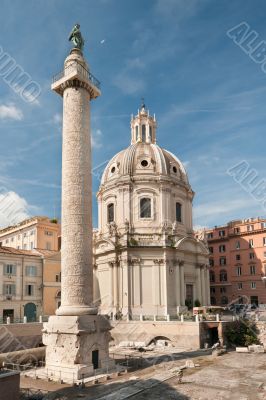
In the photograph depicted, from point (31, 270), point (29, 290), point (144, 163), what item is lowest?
point (29, 290)

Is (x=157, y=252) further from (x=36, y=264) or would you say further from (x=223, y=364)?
(x=223, y=364)

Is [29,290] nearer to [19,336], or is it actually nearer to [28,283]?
[28,283]

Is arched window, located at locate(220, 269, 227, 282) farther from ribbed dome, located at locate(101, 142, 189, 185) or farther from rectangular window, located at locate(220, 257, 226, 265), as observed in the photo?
ribbed dome, located at locate(101, 142, 189, 185)

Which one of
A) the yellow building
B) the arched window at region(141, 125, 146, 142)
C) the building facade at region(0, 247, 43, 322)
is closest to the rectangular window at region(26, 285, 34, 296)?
the building facade at region(0, 247, 43, 322)

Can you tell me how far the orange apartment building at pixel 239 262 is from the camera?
61750 mm

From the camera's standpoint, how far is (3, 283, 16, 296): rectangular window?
4246cm

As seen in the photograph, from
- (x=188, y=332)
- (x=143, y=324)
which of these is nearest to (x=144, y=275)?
(x=143, y=324)

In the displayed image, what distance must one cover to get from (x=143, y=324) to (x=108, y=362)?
1323 cm

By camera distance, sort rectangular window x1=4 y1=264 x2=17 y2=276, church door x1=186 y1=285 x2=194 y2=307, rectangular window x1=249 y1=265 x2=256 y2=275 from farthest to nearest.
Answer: rectangular window x1=249 y1=265 x2=256 y2=275 → church door x1=186 y1=285 x2=194 y2=307 → rectangular window x1=4 y1=264 x2=17 y2=276

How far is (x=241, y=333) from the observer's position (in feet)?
124

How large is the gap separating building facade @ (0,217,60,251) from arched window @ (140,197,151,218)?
53.0 feet

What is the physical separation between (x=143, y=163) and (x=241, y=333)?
23.5 meters

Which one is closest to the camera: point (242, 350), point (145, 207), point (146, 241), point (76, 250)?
point (76, 250)

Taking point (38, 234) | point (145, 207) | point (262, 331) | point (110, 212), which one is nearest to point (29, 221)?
point (38, 234)
